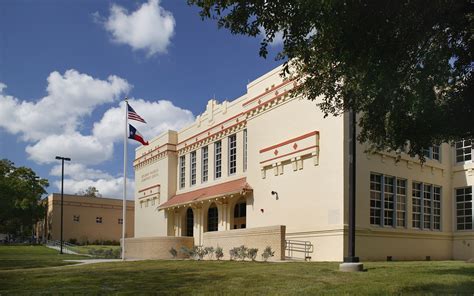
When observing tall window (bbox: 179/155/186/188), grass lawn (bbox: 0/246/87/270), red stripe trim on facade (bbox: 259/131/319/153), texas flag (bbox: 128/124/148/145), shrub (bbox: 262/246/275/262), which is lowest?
grass lawn (bbox: 0/246/87/270)

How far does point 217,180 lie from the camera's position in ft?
118

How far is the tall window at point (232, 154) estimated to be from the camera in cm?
3456

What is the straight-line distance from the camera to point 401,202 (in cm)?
2739

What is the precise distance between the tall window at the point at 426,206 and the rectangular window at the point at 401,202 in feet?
2.63

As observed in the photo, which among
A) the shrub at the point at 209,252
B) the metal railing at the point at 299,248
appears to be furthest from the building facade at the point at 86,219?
the metal railing at the point at 299,248

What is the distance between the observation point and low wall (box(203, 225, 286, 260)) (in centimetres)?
2459

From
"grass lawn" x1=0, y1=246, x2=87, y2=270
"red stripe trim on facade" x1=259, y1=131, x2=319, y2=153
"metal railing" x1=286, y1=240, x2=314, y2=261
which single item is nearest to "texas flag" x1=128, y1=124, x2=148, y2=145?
"red stripe trim on facade" x1=259, y1=131, x2=319, y2=153

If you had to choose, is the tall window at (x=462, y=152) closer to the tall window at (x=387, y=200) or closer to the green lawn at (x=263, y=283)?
the tall window at (x=387, y=200)

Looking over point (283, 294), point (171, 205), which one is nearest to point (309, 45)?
point (283, 294)

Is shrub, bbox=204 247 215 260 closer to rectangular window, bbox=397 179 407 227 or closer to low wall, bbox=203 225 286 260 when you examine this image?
low wall, bbox=203 225 286 260

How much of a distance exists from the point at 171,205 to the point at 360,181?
59.0ft

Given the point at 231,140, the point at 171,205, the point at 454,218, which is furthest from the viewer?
the point at 171,205

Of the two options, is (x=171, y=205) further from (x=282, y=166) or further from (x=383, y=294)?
(x=383, y=294)

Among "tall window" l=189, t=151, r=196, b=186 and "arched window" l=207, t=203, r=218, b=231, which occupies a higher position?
"tall window" l=189, t=151, r=196, b=186
